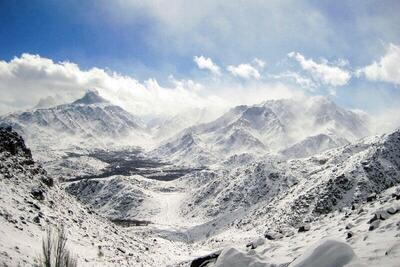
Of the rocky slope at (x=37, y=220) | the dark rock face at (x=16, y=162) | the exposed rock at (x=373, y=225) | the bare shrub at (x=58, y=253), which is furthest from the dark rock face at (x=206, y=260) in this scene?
the dark rock face at (x=16, y=162)

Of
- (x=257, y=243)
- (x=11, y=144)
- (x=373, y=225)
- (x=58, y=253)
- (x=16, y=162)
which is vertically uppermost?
(x=11, y=144)

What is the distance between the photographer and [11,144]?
5475cm

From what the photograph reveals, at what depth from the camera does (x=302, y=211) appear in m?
112

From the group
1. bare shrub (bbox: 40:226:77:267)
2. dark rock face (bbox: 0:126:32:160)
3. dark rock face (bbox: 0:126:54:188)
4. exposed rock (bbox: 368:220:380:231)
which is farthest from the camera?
dark rock face (bbox: 0:126:32:160)

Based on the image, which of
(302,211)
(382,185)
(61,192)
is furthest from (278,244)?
(382,185)

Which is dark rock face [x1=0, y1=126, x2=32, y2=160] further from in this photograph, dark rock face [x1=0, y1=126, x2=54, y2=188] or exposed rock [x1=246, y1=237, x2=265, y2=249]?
exposed rock [x1=246, y1=237, x2=265, y2=249]

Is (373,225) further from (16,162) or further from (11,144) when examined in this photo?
(11,144)

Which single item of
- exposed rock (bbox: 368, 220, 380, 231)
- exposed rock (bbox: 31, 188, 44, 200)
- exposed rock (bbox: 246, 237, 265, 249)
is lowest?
exposed rock (bbox: 246, 237, 265, 249)

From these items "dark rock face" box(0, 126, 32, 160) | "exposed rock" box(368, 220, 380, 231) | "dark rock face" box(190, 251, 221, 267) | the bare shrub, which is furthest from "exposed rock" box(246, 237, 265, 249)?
"dark rock face" box(0, 126, 32, 160)

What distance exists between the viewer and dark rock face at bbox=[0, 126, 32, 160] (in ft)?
175

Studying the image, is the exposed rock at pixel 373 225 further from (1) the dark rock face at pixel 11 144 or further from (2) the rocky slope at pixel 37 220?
(1) the dark rock face at pixel 11 144

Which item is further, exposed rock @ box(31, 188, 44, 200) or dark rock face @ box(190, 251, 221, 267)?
exposed rock @ box(31, 188, 44, 200)

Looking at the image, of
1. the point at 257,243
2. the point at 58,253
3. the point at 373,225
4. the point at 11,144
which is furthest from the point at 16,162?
the point at 373,225

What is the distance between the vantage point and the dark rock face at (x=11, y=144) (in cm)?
5347
